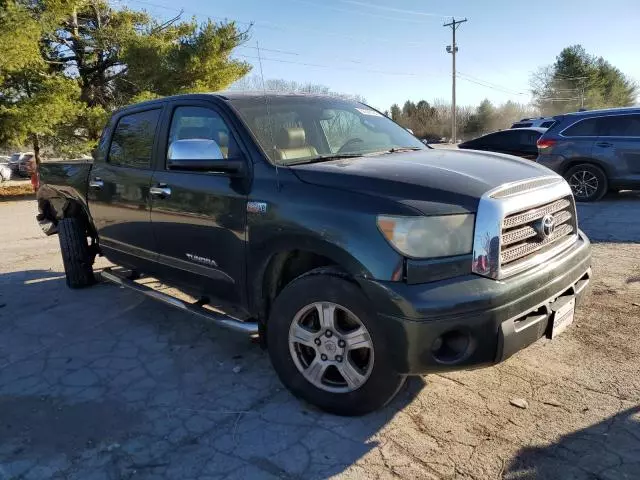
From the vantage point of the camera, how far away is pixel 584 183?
1030 centimetres

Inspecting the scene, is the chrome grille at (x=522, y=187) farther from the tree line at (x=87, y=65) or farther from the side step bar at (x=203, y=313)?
the tree line at (x=87, y=65)

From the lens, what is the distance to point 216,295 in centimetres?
370

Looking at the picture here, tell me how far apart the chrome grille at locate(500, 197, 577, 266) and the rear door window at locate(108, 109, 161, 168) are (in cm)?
286

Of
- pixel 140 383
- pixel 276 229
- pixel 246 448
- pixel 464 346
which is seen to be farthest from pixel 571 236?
pixel 140 383

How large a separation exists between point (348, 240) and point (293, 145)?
3.58 ft

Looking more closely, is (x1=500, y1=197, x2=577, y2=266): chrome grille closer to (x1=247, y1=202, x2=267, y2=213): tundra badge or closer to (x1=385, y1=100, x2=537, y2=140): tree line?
(x1=247, y1=202, x2=267, y2=213): tundra badge

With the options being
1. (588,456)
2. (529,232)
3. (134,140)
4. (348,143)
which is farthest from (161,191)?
(588,456)

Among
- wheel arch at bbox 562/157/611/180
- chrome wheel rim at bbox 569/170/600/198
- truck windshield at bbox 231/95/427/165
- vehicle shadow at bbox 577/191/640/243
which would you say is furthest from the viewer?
chrome wheel rim at bbox 569/170/600/198

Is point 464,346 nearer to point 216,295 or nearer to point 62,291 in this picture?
point 216,295

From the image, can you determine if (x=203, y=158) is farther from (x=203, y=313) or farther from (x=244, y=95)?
(x=203, y=313)

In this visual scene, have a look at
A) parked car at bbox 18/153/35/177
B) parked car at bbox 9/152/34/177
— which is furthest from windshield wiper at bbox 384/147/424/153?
parked car at bbox 9/152/34/177

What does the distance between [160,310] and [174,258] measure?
119 cm

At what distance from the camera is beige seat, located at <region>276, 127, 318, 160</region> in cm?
342

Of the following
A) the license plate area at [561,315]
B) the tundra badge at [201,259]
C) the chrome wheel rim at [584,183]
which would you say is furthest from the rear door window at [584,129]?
the tundra badge at [201,259]
